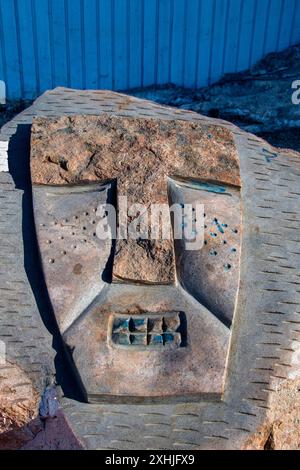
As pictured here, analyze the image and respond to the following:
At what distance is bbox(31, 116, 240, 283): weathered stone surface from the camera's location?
71.7 inches

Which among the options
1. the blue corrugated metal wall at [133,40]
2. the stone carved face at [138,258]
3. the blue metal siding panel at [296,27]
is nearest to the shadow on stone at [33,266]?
the stone carved face at [138,258]

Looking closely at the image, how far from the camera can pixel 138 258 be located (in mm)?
1724

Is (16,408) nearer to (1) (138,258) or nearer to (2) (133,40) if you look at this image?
(1) (138,258)

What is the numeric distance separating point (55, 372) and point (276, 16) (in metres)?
3.51

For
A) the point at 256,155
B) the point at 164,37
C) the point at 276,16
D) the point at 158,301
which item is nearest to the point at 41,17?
the point at 164,37

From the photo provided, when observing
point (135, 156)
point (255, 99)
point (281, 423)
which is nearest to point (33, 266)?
point (135, 156)

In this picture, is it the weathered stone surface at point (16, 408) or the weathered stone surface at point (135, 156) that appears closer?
the weathered stone surface at point (16, 408)

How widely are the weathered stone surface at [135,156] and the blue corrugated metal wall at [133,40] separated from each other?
7.36ft

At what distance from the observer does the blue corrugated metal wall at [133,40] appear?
13.2ft

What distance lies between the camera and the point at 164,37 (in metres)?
4.14

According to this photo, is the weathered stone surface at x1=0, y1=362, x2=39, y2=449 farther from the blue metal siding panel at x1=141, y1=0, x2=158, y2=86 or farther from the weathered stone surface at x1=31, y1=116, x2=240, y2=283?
the blue metal siding panel at x1=141, y1=0, x2=158, y2=86

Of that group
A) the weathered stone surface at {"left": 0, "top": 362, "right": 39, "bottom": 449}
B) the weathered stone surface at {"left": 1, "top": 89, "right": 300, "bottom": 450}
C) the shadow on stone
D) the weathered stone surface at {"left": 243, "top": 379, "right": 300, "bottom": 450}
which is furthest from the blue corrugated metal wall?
the weathered stone surface at {"left": 243, "top": 379, "right": 300, "bottom": 450}

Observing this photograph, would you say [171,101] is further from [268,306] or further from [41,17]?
[268,306]

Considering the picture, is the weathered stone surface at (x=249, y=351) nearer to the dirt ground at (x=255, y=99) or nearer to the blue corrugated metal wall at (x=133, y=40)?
→ the dirt ground at (x=255, y=99)
